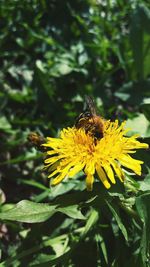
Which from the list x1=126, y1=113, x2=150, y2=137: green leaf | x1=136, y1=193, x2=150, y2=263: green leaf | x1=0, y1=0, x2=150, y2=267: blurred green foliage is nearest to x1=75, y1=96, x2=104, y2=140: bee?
x1=136, y1=193, x2=150, y2=263: green leaf

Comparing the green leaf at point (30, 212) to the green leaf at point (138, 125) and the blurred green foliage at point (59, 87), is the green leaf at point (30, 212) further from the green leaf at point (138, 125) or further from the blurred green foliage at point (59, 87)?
the green leaf at point (138, 125)

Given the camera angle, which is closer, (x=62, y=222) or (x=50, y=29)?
(x=62, y=222)

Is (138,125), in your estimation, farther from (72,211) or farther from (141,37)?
(72,211)

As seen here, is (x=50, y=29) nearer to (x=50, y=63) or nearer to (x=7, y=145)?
(x=50, y=63)

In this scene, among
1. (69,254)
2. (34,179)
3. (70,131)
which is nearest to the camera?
(70,131)

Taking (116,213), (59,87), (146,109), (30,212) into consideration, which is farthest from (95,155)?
(59,87)

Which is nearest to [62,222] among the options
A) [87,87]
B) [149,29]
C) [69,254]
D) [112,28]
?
[69,254]

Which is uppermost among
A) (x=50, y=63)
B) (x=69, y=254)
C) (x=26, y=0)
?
(x=26, y=0)
